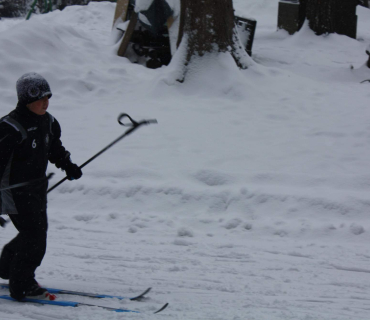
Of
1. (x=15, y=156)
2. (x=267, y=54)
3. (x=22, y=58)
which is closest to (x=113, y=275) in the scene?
(x=15, y=156)

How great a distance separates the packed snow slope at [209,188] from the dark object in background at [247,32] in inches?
21.4

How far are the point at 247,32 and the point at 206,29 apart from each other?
8.68 feet

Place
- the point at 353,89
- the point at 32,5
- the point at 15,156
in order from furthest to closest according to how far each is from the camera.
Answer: the point at 32,5 → the point at 353,89 → the point at 15,156

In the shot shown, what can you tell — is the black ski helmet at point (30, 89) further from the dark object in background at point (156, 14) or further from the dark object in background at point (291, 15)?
the dark object in background at point (291, 15)

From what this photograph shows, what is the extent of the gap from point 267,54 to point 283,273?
8440 millimetres

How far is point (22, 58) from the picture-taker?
9.45 metres

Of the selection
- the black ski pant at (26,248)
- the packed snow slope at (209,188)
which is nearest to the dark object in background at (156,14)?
the packed snow slope at (209,188)

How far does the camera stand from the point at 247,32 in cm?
1113

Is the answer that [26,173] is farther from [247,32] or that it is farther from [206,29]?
[247,32]

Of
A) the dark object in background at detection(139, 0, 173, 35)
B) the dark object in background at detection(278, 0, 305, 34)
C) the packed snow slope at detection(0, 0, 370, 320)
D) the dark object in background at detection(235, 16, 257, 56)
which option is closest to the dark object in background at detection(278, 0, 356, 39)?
the dark object in background at detection(278, 0, 305, 34)

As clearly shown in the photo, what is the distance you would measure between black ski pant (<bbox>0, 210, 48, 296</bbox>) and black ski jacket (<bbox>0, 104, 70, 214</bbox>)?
0.06m

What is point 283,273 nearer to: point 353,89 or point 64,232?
point 64,232

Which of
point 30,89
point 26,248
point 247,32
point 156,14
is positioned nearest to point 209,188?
point 26,248

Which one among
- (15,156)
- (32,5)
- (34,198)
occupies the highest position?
(15,156)
